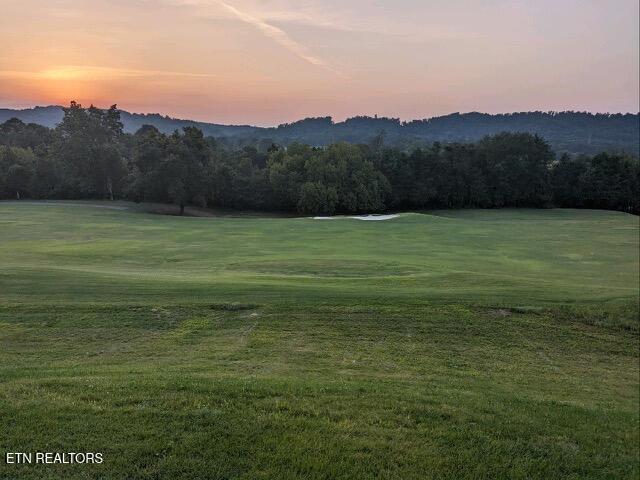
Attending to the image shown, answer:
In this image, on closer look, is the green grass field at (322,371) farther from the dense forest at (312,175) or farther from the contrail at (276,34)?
the dense forest at (312,175)

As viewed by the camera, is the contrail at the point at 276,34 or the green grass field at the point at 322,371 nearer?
the green grass field at the point at 322,371

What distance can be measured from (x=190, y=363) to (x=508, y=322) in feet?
26.4

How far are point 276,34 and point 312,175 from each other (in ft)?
147

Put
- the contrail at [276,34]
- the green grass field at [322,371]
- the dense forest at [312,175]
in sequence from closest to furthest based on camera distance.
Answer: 1. the green grass field at [322,371]
2. the contrail at [276,34]
3. the dense forest at [312,175]

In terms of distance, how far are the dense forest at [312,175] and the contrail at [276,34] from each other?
112 feet

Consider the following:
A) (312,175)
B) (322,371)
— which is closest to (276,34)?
(322,371)

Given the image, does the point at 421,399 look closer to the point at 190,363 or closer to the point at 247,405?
the point at 247,405

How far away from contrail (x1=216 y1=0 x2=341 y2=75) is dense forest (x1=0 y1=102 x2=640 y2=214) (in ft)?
112

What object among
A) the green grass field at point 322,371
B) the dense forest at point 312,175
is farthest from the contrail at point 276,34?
the dense forest at point 312,175

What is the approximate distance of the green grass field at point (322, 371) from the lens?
6.25 metres

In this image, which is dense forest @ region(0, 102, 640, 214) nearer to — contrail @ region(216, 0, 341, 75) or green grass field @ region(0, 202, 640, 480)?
contrail @ region(216, 0, 341, 75)

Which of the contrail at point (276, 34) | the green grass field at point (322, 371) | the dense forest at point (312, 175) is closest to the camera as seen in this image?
the green grass field at point (322, 371)

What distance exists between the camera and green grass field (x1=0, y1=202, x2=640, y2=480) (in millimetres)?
6251

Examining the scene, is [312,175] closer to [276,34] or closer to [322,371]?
[276,34]
